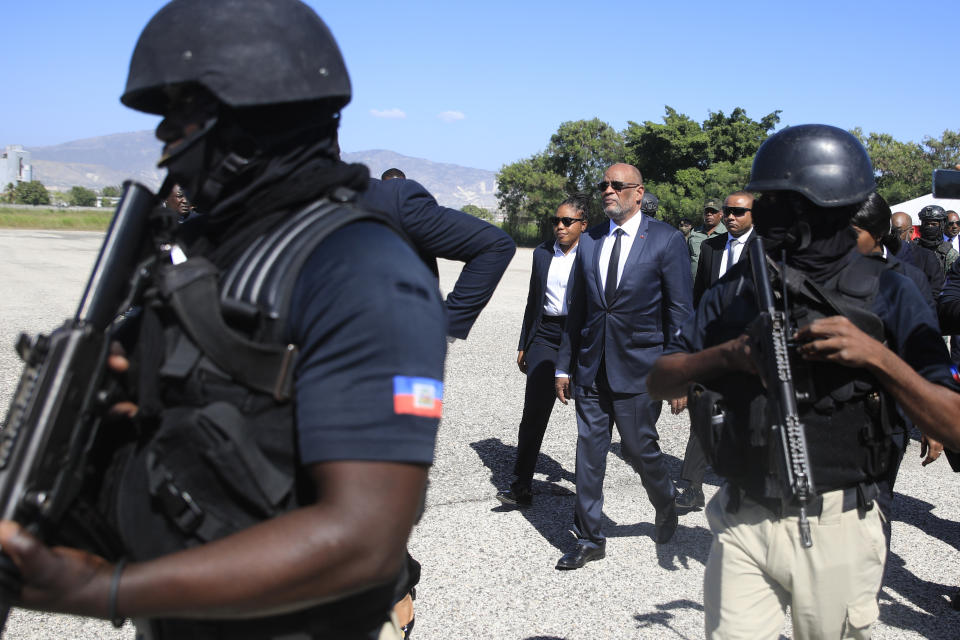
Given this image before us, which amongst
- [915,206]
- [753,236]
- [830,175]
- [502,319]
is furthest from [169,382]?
[915,206]

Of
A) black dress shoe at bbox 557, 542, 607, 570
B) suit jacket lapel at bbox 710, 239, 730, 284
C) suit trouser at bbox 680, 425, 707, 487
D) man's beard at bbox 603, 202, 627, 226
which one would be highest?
man's beard at bbox 603, 202, 627, 226

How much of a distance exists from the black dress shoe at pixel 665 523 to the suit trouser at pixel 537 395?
95cm

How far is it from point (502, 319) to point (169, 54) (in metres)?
12.5

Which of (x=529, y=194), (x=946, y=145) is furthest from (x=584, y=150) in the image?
(x=946, y=145)

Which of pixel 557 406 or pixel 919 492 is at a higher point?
pixel 919 492

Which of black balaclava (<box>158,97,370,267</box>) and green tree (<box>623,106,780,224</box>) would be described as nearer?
black balaclava (<box>158,97,370,267</box>)

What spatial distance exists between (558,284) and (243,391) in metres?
4.59

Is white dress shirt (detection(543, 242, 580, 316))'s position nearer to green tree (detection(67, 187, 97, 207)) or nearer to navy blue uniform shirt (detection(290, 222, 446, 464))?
navy blue uniform shirt (detection(290, 222, 446, 464))

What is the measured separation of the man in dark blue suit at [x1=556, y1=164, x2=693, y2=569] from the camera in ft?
15.4

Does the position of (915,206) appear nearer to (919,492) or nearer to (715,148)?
(715,148)

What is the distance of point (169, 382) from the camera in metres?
1.30

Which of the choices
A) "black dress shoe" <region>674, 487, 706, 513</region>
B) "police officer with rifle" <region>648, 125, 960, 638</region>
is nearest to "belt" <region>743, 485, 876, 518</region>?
"police officer with rifle" <region>648, 125, 960, 638</region>

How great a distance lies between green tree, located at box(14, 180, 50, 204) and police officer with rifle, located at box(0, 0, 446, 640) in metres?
93.1

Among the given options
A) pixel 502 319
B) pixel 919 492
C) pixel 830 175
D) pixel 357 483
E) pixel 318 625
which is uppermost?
pixel 830 175
